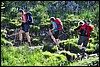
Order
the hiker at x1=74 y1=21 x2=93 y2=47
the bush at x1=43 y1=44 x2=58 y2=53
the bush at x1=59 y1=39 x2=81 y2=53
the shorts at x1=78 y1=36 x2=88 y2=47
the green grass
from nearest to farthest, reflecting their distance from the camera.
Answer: the green grass, the hiker at x1=74 y1=21 x2=93 y2=47, the shorts at x1=78 y1=36 x2=88 y2=47, the bush at x1=43 y1=44 x2=58 y2=53, the bush at x1=59 y1=39 x2=81 y2=53

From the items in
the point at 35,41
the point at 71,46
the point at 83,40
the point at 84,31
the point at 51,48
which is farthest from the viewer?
the point at 35,41

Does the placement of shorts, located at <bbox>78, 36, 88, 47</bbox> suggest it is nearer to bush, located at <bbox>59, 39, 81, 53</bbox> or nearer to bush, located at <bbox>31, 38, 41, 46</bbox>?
bush, located at <bbox>59, 39, 81, 53</bbox>

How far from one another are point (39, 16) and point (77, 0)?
4190 millimetres

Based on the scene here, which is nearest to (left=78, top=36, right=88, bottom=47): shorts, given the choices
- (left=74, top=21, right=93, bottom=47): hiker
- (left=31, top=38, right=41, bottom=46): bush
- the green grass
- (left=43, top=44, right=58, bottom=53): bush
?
(left=74, top=21, right=93, bottom=47): hiker

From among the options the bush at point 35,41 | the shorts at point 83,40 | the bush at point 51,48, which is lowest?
the bush at point 35,41

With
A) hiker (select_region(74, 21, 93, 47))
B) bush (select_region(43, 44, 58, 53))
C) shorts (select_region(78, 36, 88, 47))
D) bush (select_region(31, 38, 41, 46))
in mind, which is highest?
hiker (select_region(74, 21, 93, 47))

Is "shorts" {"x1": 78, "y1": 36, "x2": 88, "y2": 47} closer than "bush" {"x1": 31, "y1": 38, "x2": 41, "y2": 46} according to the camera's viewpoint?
Yes

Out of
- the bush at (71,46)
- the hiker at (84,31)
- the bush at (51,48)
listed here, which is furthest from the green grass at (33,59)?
the bush at (71,46)

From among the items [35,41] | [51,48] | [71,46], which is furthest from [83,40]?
[35,41]

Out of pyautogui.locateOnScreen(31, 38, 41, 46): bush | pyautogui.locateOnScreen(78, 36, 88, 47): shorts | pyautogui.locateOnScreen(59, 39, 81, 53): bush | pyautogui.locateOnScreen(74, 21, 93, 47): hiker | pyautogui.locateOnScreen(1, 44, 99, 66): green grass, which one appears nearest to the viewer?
pyautogui.locateOnScreen(1, 44, 99, 66): green grass

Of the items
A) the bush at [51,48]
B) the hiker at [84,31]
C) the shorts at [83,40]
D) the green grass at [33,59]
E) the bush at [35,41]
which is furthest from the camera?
the bush at [35,41]

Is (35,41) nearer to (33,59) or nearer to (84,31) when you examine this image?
(84,31)

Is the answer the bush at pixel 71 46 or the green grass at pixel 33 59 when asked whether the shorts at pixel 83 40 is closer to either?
the bush at pixel 71 46

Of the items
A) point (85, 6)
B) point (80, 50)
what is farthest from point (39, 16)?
point (80, 50)
